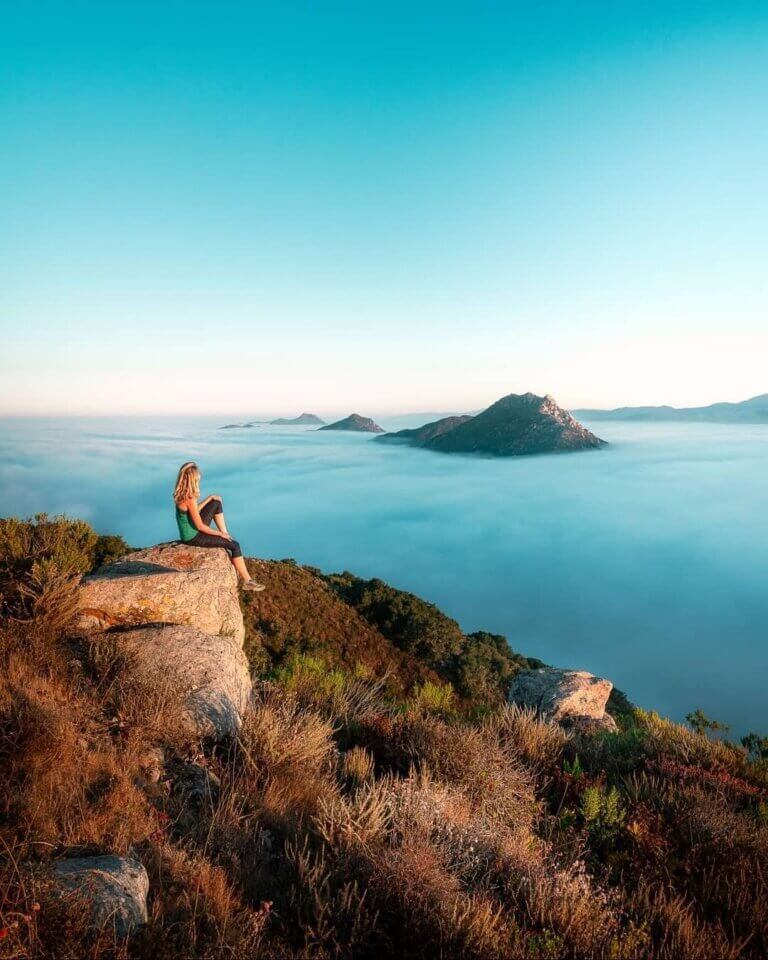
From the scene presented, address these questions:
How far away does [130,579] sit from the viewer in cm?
581

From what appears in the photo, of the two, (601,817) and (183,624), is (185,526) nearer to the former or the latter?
(183,624)

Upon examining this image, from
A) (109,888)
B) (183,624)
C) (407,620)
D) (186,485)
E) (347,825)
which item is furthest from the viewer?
(407,620)

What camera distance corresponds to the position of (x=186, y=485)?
7379mm

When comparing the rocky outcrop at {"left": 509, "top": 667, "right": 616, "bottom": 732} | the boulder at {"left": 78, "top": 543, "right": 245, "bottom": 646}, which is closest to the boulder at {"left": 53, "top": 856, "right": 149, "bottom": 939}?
the boulder at {"left": 78, "top": 543, "right": 245, "bottom": 646}

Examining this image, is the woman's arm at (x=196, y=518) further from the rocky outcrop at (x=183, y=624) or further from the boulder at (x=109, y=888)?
the boulder at (x=109, y=888)

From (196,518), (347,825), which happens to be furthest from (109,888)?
(196,518)

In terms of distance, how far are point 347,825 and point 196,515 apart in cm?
547

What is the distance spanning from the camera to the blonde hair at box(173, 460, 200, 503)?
24.2 ft

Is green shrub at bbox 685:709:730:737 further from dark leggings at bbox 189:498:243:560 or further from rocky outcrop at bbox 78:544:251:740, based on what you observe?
dark leggings at bbox 189:498:243:560

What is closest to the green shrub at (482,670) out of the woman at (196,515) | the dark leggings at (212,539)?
the dark leggings at (212,539)

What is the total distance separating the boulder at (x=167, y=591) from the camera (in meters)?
5.52

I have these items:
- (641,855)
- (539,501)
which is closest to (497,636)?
(641,855)

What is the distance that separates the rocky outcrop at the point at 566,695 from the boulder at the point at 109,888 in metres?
8.62

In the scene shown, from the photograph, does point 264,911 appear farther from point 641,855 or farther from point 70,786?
point 641,855
